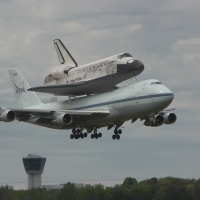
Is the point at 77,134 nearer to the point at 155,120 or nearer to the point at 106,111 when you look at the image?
the point at 106,111

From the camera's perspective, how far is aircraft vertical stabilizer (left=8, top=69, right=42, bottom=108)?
349 feet

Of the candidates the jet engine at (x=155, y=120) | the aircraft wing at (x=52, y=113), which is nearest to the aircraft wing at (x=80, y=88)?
the aircraft wing at (x=52, y=113)

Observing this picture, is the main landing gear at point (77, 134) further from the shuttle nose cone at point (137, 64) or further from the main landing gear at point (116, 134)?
the shuttle nose cone at point (137, 64)

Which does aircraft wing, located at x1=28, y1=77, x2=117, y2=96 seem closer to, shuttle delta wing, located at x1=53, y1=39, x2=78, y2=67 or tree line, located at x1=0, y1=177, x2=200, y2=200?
shuttle delta wing, located at x1=53, y1=39, x2=78, y2=67

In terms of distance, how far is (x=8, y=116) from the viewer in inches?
3597

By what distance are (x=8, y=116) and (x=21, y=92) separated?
17.1 metres

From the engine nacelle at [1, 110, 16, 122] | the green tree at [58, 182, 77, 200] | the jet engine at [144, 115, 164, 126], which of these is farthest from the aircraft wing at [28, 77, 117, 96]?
the green tree at [58, 182, 77, 200]

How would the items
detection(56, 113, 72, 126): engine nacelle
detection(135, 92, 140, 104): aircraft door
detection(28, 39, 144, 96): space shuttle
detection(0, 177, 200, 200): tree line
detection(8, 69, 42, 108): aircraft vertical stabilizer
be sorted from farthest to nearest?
detection(0, 177, 200, 200): tree line, detection(8, 69, 42, 108): aircraft vertical stabilizer, detection(56, 113, 72, 126): engine nacelle, detection(135, 92, 140, 104): aircraft door, detection(28, 39, 144, 96): space shuttle

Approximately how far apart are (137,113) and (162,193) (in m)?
60.2

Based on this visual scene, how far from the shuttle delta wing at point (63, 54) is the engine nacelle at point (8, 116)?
28.9 ft

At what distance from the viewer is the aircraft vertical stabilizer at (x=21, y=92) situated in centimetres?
10625

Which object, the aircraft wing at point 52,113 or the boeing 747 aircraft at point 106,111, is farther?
the aircraft wing at point 52,113

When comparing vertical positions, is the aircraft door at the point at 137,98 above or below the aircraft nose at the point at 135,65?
below

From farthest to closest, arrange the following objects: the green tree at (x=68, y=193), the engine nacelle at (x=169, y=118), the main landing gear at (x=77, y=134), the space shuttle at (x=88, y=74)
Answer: the green tree at (x=68, y=193)
the main landing gear at (x=77, y=134)
the engine nacelle at (x=169, y=118)
the space shuttle at (x=88, y=74)
